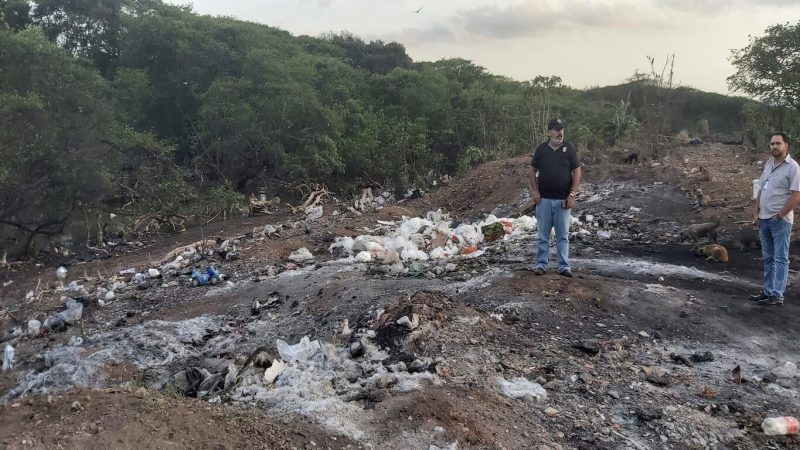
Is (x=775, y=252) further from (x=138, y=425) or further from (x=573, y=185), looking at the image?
(x=138, y=425)

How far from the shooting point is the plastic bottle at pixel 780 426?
3.14m

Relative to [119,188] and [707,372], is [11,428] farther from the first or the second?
[119,188]

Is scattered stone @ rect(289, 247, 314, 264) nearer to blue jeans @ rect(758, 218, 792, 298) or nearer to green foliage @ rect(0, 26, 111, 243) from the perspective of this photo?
blue jeans @ rect(758, 218, 792, 298)

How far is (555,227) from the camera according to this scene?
206 inches

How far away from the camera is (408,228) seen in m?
8.24

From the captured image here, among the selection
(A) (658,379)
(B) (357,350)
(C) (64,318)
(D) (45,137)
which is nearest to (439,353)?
(B) (357,350)

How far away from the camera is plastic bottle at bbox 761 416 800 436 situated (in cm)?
314

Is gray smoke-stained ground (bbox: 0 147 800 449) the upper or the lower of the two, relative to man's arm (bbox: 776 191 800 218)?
lower

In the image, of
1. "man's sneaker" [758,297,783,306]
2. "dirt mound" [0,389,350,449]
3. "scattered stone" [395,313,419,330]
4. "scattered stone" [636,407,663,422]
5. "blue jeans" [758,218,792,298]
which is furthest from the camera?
"man's sneaker" [758,297,783,306]

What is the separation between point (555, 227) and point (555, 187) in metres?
0.34

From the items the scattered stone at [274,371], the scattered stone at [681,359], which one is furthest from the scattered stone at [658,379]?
the scattered stone at [274,371]

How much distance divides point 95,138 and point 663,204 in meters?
10.6

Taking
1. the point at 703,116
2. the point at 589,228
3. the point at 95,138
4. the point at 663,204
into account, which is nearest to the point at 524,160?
the point at 663,204

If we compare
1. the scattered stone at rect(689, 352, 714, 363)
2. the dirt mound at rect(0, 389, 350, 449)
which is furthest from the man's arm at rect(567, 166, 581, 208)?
the dirt mound at rect(0, 389, 350, 449)
